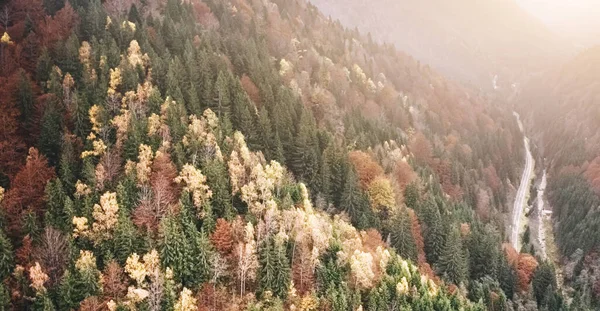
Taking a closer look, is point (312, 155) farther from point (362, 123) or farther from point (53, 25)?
point (53, 25)

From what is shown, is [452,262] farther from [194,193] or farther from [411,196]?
[194,193]

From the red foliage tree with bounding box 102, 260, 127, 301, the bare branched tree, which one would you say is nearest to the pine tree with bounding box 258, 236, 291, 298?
the red foliage tree with bounding box 102, 260, 127, 301

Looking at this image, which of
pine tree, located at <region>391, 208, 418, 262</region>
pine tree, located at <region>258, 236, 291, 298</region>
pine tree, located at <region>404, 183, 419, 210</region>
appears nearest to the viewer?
pine tree, located at <region>258, 236, 291, 298</region>

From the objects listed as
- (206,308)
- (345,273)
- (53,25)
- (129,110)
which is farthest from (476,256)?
(53,25)

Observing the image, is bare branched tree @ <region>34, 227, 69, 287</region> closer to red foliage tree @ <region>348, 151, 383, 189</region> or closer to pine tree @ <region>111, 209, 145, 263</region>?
pine tree @ <region>111, 209, 145, 263</region>

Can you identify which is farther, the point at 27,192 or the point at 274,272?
the point at 27,192

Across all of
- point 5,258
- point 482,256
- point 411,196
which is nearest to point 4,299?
point 5,258
